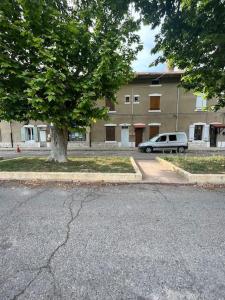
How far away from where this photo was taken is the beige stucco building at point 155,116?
74.9 feet

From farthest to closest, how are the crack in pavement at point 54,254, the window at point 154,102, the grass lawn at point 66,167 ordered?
1. the window at point 154,102
2. the grass lawn at point 66,167
3. the crack in pavement at point 54,254

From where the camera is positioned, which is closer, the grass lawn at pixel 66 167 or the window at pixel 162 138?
the grass lawn at pixel 66 167

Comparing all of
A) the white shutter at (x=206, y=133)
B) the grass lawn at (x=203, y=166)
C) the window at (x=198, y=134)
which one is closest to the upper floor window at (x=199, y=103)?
the white shutter at (x=206, y=133)

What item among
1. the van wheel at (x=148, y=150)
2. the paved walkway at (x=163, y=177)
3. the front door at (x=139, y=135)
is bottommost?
the paved walkway at (x=163, y=177)

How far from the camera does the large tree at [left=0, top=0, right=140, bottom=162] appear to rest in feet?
24.3

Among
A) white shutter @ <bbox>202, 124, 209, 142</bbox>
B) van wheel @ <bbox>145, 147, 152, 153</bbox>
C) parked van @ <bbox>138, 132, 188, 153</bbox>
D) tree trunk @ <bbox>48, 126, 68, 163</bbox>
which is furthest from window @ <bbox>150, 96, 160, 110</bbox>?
tree trunk @ <bbox>48, 126, 68, 163</bbox>

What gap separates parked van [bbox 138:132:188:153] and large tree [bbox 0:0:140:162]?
33.7 feet

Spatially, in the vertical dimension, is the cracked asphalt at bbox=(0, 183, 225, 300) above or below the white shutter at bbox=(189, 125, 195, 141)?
below

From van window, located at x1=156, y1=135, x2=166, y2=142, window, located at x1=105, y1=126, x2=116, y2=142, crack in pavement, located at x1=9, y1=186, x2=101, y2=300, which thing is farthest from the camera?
window, located at x1=105, y1=126, x2=116, y2=142

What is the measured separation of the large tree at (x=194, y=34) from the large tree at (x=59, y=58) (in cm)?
141

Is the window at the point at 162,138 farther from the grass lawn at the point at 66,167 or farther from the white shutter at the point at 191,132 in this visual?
the grass lawn at the point at 66,167

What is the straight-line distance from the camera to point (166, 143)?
62.3 feet

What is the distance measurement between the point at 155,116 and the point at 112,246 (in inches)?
848

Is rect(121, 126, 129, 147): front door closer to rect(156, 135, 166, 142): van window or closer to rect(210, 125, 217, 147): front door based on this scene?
rect(156, 135, 166, 142): van window
